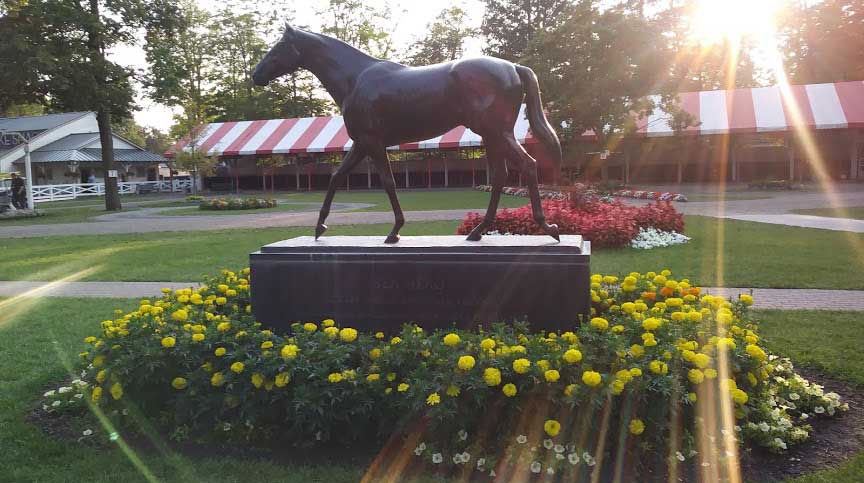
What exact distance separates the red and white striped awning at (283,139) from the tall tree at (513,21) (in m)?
19.2

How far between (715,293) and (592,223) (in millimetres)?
4440

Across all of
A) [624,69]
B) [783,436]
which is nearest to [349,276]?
[783,436]

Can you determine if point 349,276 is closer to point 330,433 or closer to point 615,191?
point 330,433

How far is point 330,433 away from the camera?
3.94 meters

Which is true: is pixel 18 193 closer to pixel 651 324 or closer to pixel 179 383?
pixel 179 383

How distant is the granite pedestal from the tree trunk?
21.5 m

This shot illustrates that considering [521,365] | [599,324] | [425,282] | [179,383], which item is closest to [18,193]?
[179,383]

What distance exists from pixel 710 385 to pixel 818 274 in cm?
618

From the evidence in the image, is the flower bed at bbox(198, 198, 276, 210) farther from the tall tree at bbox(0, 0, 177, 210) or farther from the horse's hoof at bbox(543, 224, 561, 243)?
the horse's hoof at bbox(543, 224, 561, 243)

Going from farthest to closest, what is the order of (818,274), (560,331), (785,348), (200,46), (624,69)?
(200,46), (624,69), (818,274), (785,348), (560,331)

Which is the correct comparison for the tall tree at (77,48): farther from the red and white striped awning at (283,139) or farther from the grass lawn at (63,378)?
the grass lawn at (63,378)

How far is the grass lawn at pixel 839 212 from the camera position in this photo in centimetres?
1578

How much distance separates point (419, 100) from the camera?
4945 mm

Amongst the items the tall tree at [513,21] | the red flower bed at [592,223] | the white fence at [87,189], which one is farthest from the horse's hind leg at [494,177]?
the tall tree at [513,21]
